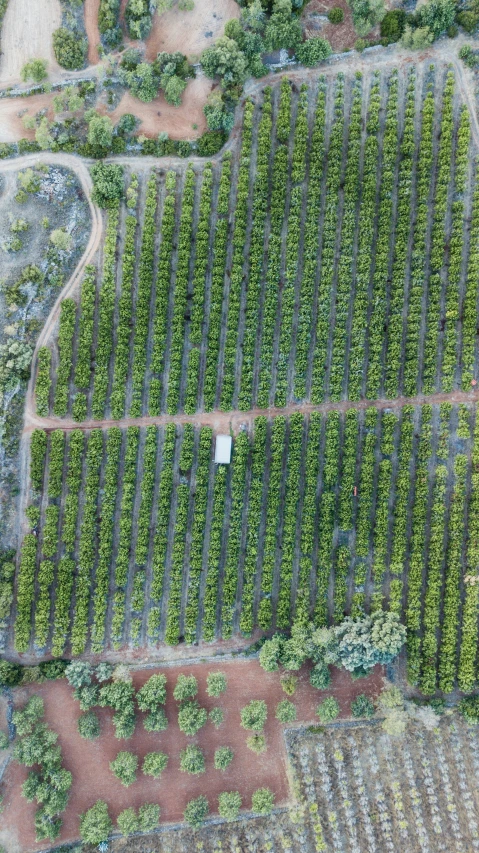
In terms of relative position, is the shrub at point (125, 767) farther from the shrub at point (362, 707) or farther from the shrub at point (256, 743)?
the shrub at point (362, 707)

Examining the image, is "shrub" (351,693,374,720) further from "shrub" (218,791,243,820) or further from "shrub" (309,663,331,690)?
"shrub" (218,791,243,820)

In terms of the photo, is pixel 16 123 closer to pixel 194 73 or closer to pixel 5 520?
pixel 194 73

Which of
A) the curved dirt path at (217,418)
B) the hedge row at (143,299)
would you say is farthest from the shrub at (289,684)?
the hedge row at (143,299)

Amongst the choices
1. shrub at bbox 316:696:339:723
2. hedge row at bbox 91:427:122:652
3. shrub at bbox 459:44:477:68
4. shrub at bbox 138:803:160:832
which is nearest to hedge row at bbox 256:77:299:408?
hedge row at bbox 91:427:122:652

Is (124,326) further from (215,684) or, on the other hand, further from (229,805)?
(229,805)

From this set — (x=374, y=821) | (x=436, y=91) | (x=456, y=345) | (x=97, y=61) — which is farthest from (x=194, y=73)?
(x=374, y=821)

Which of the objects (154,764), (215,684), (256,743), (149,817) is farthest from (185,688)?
(149,817)
